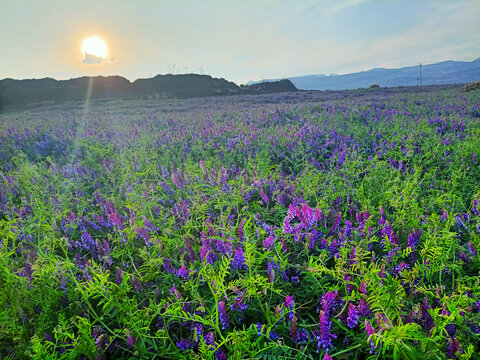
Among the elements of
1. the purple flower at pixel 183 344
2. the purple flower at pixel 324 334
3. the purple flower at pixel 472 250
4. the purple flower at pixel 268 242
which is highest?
the purple flower at pixel 268 242

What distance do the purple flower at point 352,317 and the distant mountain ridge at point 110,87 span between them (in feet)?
161

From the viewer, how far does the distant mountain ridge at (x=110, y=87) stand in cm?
5153

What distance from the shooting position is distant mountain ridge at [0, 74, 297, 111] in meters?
51.5

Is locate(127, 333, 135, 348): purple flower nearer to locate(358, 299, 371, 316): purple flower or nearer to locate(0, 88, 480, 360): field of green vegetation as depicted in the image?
locate(0, 88, 480, 360): field of green vegetation

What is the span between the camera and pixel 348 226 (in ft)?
6.66

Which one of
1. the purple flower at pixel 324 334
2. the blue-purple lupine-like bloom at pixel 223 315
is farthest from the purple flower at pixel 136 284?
the purple flower at pixel 324 334

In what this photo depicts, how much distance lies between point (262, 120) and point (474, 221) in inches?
252

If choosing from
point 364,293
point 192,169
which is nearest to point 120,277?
point 364,293

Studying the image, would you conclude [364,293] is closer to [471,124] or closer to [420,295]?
[420,295]

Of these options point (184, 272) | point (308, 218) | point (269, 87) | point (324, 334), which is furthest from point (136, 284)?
point (269, 87)

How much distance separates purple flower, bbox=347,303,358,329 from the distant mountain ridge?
49.1 meters

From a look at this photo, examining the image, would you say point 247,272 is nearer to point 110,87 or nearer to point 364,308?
point 364,308

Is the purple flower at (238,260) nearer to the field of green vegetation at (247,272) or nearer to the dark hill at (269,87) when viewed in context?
the field of green vegetation at (247,272)

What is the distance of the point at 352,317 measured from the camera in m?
1.36
